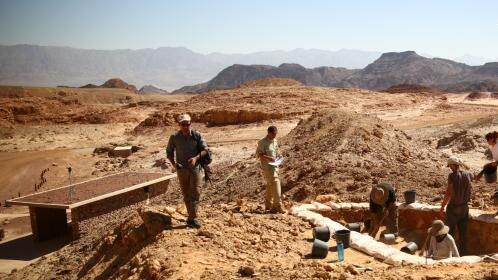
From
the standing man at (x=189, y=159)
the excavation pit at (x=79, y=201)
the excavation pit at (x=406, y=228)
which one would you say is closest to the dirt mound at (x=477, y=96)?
the excavation pit at (x=79, y=201)

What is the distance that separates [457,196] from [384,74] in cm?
9091

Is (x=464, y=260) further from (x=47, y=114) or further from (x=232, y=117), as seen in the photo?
(x=47, y=114)

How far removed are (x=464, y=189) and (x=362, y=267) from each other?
2.12 meters

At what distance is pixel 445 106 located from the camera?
1319 inches

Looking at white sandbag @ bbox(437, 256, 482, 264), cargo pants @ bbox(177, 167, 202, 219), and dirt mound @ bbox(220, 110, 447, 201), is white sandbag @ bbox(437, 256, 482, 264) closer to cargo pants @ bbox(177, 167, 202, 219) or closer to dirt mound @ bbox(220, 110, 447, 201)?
cargo pants @ bbox(177, 167, 202, 219)

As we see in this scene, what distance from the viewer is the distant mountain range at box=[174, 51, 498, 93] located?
83.5 meters

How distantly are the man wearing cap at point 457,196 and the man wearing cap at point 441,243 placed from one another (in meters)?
0.68

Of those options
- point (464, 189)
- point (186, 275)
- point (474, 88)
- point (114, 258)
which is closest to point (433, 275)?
point (464, 189)

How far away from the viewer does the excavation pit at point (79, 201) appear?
10.6 meters

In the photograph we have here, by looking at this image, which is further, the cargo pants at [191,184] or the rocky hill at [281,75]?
the rocky hill at [281,75]

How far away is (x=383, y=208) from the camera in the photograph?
7.55 meters

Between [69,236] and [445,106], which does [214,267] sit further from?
[445,106]

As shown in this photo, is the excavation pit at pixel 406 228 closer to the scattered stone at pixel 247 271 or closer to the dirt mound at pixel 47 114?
the scattered stone at pixel 247 271

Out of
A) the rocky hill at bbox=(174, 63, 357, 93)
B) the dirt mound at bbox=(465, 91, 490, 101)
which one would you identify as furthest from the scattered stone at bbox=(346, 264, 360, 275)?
the rocky hill at bbox=(174, 63, 357, 93)
